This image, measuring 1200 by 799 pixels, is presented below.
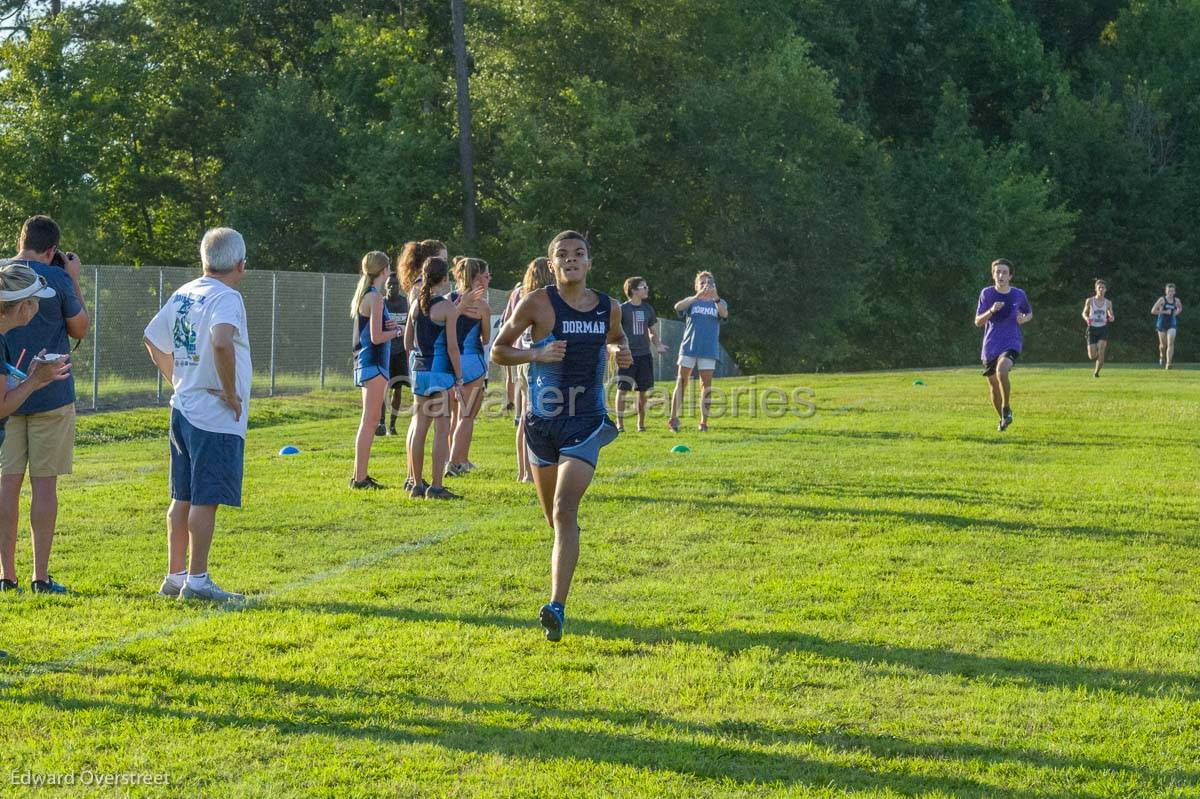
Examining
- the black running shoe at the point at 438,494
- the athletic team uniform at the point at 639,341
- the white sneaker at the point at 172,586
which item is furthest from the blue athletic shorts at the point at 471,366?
the white sneaker at the point at 172,586

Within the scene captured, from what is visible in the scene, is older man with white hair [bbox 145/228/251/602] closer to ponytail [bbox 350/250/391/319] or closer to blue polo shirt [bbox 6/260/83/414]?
blue polo shirt [bbox 6/260/83/414]

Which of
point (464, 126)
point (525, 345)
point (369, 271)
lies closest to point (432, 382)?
point (369, 271)

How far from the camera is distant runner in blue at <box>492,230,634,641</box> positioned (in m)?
6.82

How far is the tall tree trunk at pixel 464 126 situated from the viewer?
40.7 metres

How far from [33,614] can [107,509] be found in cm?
400

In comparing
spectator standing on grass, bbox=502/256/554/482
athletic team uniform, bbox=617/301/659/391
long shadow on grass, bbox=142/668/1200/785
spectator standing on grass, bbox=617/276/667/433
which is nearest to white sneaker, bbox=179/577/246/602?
long shadow on grass, bbox=142/668/1200/785

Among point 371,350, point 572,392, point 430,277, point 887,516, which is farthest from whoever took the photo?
point 371,350

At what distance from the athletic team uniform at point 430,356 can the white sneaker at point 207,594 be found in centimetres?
398

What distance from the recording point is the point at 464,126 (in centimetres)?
→ 4181

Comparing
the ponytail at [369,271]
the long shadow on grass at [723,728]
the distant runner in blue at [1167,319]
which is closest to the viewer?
the long shadow on grass at [723,728]

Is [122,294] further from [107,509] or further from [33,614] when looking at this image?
[33,614]

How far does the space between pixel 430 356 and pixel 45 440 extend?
407cm

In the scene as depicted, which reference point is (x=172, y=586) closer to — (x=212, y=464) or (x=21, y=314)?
(x=212, y=464)

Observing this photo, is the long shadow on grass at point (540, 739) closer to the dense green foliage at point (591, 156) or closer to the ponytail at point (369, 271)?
the ponytail at point (369, 271)
